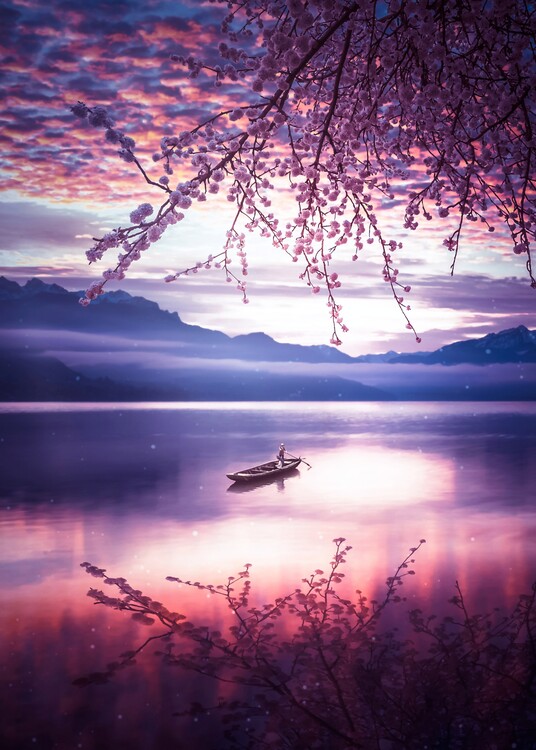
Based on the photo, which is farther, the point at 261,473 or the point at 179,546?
the point at 261,473

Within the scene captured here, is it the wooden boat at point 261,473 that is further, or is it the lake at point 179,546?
the wooden boat at point 261,473

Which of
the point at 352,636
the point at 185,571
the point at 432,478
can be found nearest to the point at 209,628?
the point at 352,636

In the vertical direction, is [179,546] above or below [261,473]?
below

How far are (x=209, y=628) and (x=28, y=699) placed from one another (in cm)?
438

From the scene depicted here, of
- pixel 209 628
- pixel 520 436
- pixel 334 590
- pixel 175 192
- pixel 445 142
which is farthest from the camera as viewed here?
pixel 520 436

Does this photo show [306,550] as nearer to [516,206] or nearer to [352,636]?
[352,636]

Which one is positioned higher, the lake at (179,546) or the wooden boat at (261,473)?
the wooden boat at (261,473)

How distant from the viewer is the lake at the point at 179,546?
10539mm

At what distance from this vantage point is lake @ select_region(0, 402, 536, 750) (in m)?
10.5

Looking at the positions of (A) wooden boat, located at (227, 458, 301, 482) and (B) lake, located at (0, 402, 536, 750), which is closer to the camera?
(B) lake, located at (0, 402, 536, 750)

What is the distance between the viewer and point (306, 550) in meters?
23.6

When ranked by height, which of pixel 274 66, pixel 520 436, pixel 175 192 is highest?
pixel 274 66

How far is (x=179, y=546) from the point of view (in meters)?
24.3

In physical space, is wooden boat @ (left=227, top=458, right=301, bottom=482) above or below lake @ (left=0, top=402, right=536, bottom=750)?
above
